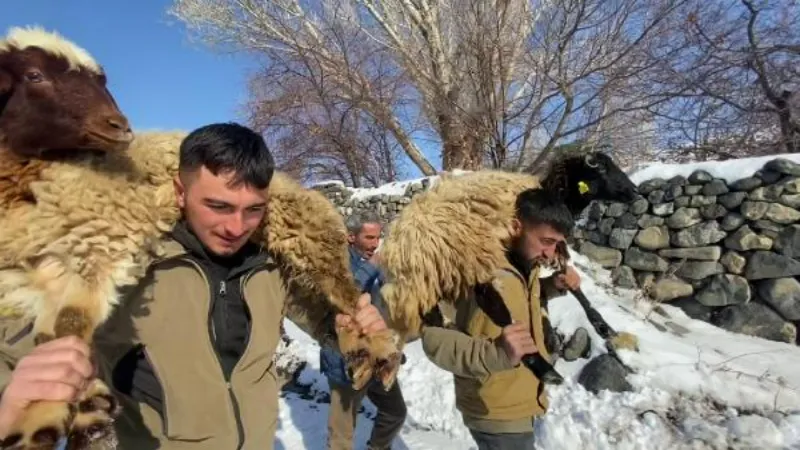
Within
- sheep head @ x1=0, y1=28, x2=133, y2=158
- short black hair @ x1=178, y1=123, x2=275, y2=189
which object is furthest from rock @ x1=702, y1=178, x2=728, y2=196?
sheep head @ x1=0, y1=28, x2=133, y2=158

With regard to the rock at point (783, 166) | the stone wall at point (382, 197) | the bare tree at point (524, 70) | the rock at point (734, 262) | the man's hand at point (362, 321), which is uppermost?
the bare tree at point (524, 70)

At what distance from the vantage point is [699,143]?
10.3 metres

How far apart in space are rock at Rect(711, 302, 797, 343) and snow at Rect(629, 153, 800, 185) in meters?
1.52

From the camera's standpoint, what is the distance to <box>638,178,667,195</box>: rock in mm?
7012

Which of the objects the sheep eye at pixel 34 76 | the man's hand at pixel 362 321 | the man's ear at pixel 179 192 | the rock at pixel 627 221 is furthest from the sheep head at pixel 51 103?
the rock at pixel 627 221

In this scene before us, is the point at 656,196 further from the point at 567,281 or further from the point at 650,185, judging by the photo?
the point at 567,281

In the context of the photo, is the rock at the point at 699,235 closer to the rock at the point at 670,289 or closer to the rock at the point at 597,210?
the rock at the point at 670,289

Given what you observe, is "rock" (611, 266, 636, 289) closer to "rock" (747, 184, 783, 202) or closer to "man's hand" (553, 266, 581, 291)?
"rock" (747, 184, 783, 202)

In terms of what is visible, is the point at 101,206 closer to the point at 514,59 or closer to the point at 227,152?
the point at 227,152

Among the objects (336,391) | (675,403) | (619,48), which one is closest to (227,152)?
(336,391)

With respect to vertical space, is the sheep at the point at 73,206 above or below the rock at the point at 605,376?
above

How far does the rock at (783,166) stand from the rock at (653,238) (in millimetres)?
1320

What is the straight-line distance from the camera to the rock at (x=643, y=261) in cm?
684

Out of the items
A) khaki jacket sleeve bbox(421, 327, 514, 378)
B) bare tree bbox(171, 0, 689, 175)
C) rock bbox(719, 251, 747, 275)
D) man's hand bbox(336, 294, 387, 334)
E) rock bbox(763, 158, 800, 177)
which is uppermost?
bare tree bbox(171, 0, 689, 175)
